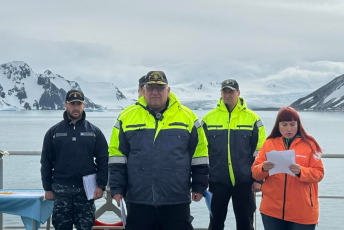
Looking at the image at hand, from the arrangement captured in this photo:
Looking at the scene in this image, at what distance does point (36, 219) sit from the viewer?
4973mm

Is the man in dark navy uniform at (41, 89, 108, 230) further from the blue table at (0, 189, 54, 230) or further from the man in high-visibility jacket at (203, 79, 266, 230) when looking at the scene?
the man in high-visibility jacket at (203, 79, 266, 230)

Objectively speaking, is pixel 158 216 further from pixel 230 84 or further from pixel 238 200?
pixel 230 84

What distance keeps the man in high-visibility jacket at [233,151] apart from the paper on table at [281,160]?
82 centimetres

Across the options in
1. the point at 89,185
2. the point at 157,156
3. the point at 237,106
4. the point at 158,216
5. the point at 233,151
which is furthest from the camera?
the point at 237,106

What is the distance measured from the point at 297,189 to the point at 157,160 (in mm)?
1100

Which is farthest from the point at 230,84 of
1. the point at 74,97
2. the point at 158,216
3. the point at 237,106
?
the point at 158,216

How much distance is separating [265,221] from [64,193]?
5.86 feet

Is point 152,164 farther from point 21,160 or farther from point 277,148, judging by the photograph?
point 21,160

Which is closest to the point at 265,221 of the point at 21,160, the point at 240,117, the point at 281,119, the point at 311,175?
Answer: the point at 311,175

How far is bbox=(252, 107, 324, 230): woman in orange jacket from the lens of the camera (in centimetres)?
408

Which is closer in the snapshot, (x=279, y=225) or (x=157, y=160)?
(x=157, y=160)

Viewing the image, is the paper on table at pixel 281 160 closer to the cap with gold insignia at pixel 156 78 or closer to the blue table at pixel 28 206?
the cap with gold insignia at pixel 156 78

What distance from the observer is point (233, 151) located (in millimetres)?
4949

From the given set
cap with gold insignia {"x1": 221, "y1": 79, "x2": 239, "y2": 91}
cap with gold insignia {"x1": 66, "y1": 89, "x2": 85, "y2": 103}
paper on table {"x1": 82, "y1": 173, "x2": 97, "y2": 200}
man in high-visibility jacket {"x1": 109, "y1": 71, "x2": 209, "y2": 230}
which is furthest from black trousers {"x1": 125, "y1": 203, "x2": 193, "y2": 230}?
cap with gold insignia {"x1": 221, "y1": 79, "x2": 239, "y2": 91}
